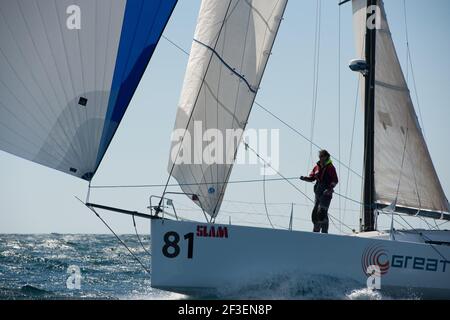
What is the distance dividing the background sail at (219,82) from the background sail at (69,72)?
67.0 inches

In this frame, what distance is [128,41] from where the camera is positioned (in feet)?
39.3

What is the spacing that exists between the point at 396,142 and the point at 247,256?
4.39 metres

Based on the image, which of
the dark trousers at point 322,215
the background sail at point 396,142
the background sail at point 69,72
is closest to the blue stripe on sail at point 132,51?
the background sail at point 69,72

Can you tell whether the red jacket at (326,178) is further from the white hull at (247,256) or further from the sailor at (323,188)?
the white hull at (247,256)

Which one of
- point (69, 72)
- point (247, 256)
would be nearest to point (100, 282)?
point (247, 256)

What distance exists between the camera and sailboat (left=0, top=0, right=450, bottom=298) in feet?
37.3

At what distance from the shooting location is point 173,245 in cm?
1237

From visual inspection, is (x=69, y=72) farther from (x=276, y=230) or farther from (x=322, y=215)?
(x=322, y=215)

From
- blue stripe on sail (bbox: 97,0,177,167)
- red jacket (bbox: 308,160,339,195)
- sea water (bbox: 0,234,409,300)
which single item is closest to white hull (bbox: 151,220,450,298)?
sea water (bbox: 0,234,409,300)

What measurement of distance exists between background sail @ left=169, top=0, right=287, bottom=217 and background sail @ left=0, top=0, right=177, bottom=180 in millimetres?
1702

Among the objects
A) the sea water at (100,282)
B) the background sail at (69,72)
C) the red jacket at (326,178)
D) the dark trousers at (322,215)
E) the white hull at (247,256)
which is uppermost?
the background sail at (69,72)

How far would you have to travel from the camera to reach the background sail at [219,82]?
44.5 feet

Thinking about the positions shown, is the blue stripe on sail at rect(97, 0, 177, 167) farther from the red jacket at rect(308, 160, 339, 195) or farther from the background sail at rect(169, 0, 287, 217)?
the red jacket at rect(308, 160, 339, 195)

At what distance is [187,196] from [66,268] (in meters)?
6.65
